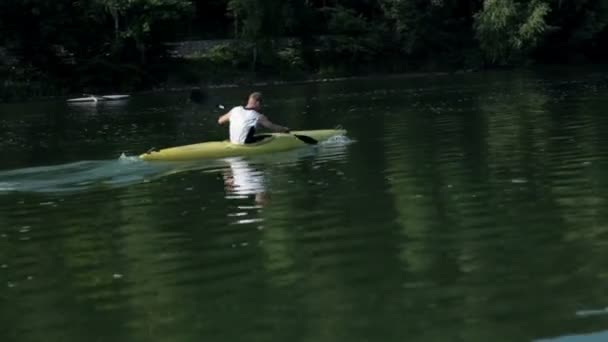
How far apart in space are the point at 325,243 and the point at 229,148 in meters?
8.45

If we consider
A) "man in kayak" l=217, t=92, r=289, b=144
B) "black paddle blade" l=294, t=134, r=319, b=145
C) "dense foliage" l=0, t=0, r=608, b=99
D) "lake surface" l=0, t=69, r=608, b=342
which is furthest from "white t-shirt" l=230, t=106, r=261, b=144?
"dense foliage" l=0, t=0, r=608, b=99

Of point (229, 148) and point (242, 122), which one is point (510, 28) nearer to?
point (242, 122)

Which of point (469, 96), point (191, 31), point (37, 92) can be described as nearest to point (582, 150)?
point (469, 96)

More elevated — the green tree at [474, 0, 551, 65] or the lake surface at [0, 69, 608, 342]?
the green tree at [474, 0, 551, 65]

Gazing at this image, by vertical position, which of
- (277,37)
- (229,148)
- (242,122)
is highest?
(277,37)

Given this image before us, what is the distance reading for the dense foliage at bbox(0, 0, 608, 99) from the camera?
184ft

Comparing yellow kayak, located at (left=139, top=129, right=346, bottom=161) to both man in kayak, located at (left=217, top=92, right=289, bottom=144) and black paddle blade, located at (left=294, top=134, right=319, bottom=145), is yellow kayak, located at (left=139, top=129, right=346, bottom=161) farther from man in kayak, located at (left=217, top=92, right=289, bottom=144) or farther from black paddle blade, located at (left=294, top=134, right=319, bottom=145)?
man in kayak, located at (left=217, top=92, right=289, bottom=144)

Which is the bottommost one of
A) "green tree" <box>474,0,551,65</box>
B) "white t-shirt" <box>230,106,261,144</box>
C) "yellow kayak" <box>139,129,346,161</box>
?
"yellow kayak" <box>139,129,346,161</box>

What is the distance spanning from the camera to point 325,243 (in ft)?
31.6

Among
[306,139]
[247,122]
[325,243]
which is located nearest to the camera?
[325,243]

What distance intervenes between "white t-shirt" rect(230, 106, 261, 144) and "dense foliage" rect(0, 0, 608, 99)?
36600mm

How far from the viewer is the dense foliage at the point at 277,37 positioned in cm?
5619

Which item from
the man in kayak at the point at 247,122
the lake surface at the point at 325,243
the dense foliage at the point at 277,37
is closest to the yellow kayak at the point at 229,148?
the man in kayak at the point at 247,122

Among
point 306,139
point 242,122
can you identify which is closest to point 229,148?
point 242,122
